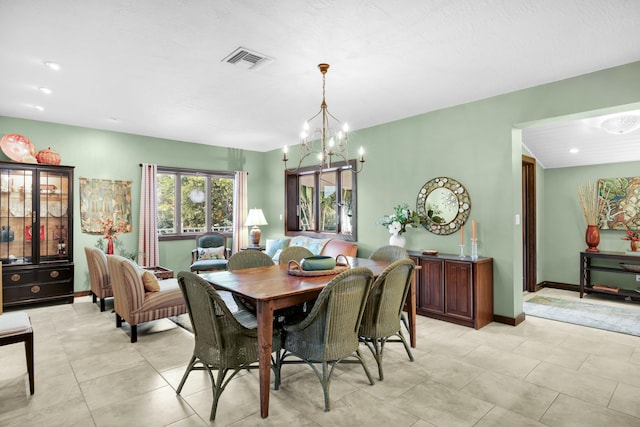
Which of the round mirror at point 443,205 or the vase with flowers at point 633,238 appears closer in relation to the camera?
the round mirror at point 443,205

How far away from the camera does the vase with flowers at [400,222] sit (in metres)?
4.66

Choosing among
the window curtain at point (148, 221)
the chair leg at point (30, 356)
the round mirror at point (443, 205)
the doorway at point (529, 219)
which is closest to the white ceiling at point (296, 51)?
the round mirror at point (443, 205)

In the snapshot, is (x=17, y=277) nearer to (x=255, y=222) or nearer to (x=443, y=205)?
(x=255, y=222)

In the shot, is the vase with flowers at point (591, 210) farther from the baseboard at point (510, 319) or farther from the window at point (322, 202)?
the window at point (322, 202)

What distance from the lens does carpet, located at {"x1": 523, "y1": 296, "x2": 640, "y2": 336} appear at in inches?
155

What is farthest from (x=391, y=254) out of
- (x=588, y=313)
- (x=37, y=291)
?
(x=37, y=291)

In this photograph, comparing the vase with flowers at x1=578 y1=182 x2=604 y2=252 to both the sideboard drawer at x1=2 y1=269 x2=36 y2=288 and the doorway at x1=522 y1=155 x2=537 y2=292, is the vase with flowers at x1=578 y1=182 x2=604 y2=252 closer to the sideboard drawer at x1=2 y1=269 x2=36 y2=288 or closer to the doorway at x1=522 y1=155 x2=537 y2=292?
the doorway at x1=522 y1=155 x2=537 y2=292

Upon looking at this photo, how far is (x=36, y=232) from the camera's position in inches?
190

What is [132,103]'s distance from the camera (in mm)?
4332

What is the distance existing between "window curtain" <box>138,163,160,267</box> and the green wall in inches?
5.8

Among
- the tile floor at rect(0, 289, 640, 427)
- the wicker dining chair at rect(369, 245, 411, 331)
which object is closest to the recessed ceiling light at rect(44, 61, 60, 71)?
the tile floor at rect(0, 289, 640, 427)

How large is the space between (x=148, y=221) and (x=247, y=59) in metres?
3.99

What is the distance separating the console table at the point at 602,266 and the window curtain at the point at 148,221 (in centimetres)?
683

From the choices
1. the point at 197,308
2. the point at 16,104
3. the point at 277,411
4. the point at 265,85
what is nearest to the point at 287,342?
the point at 277,411
